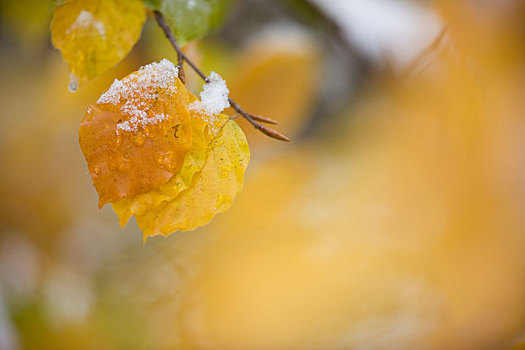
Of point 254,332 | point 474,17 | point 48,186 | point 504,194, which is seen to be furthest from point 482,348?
point 48,186

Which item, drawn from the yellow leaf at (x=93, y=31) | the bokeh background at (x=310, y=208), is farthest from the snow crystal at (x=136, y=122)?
the bokeh background at (x=310, y=208)

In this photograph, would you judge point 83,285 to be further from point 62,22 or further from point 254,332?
point 62,22

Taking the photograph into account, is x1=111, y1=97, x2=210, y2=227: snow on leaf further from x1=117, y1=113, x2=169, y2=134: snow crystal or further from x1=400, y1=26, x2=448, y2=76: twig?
x1=400, y1=26, x2=448, y2=76: twig

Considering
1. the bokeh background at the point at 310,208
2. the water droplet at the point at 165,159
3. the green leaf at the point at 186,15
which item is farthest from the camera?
the bokeh background at the point at 310,208

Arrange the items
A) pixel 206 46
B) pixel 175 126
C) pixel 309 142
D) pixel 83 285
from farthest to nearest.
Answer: pixel 309 142
pixel 83 285
pixel 206 46
pixel 175 126

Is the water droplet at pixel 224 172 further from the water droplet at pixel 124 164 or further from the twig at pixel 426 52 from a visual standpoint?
the twig at pixel 426 52

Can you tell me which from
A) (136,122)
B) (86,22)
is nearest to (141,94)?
(136,122)
